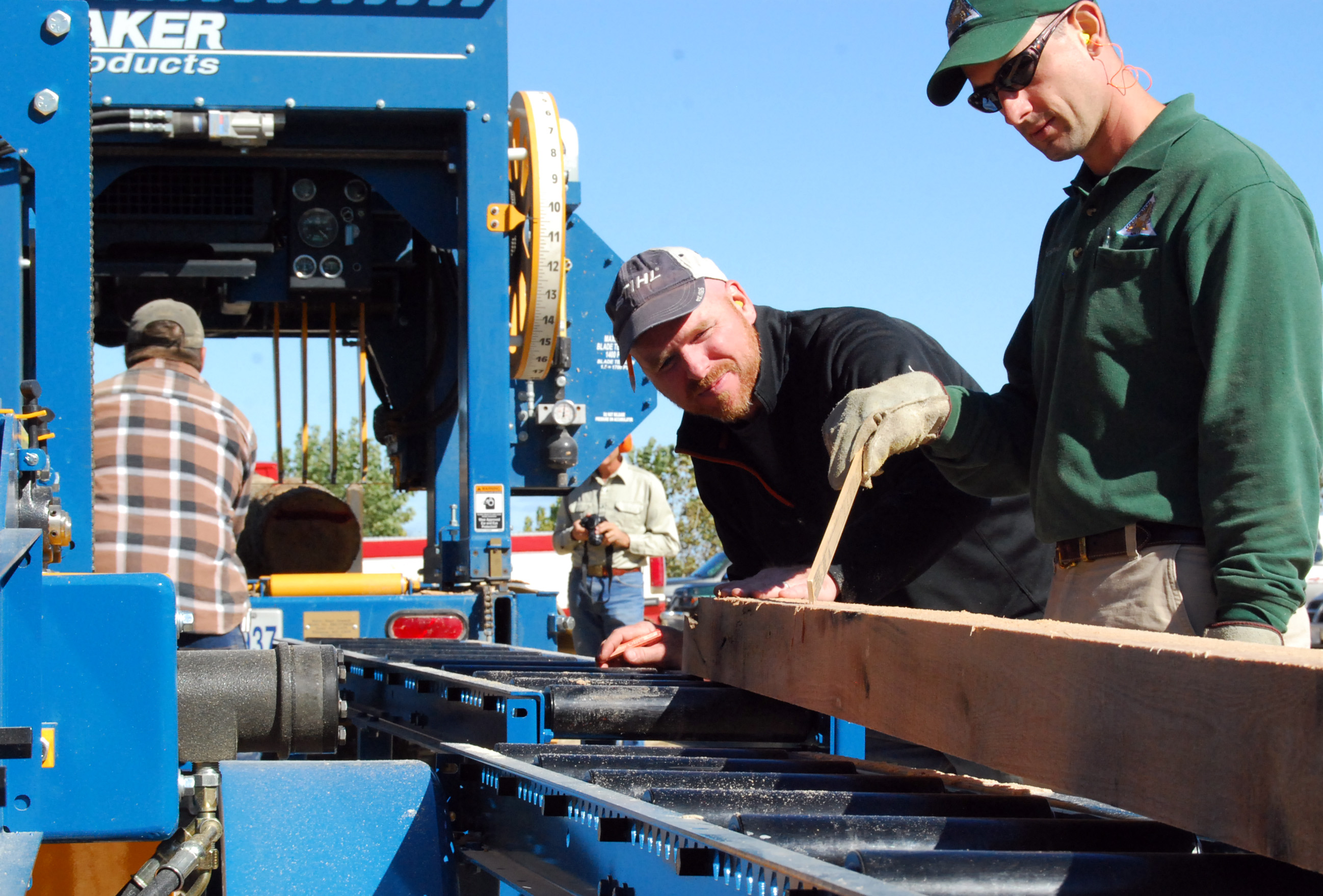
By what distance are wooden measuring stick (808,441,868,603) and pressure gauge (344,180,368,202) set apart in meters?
4.08

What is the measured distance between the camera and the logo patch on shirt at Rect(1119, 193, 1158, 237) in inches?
95.1

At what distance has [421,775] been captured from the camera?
2.47 meters

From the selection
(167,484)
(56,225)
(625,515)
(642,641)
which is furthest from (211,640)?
(625,515)

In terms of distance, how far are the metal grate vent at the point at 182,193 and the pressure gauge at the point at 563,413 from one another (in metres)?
1.64

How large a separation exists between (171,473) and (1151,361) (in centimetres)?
333

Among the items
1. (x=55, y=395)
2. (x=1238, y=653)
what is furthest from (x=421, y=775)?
(x=1238, y=653)

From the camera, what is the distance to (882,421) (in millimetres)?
2699

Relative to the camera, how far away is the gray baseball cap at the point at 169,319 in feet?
15.4

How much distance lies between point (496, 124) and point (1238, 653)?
4703mm

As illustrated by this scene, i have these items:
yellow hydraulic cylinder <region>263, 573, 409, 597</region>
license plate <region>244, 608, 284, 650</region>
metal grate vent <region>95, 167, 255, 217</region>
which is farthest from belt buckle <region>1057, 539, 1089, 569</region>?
metal grate vent <region>95, 167, 255, 217</region>

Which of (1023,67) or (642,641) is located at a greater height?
(1023,67)

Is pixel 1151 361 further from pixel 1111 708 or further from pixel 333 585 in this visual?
pixel 333 585

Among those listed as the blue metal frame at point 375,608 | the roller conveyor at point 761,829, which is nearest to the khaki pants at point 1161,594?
the roller conveyor at point 761,829

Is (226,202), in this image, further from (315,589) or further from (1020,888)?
(1020,888)
